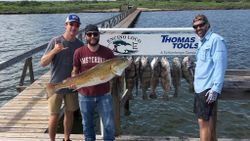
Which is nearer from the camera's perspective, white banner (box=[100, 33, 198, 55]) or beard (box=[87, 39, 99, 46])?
beard (box=[87, 39, 99, 46])

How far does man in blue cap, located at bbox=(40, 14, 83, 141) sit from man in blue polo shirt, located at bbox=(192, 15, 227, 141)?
5.63 feet

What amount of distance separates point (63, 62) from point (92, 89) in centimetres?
69

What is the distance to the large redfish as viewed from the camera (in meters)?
4.88

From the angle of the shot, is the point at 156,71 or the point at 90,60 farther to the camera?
the point at 156,71

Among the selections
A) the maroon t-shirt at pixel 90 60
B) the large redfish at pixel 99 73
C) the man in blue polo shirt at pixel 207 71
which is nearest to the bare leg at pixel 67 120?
the maroon t-shirt at pixel 90 60

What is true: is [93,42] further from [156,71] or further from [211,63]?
[156,71]

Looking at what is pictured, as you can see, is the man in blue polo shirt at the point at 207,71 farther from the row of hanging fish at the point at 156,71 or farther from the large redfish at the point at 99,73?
the row of hanging fish at the point at 156,71

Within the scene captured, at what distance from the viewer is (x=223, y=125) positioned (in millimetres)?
10273

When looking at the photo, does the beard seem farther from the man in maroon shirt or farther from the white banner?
the white banner

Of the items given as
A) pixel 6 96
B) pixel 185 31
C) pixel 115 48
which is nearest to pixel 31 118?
pixel 115 48

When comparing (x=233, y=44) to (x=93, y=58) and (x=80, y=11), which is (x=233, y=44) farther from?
(x=80, y=11)

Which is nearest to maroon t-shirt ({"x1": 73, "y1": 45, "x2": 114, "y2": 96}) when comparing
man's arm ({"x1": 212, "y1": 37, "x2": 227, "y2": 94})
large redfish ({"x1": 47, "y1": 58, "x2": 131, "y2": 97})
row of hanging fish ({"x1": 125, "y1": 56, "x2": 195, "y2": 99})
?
large redfish ({"x1": 47, "y1": 58, "x2": 131, "y2": 97})

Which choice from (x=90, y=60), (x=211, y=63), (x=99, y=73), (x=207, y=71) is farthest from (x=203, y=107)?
(x=90, y=60)

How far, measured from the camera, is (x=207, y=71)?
4.87 meters
